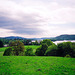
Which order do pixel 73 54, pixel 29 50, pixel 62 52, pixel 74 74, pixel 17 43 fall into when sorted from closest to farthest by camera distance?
pixel 74 74 → pixel 73 54 → pixel 62 52 → pixel 29 50 → pixel 17 43

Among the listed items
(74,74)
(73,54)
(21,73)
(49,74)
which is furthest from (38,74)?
(73,54)

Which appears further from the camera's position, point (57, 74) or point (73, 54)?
point (73, 54)

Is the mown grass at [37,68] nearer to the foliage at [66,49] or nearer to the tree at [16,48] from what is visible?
the foliage at [66,49]

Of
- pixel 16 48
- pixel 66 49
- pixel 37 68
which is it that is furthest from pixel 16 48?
pixel 37 68

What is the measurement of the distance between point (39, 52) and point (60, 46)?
14.3 m

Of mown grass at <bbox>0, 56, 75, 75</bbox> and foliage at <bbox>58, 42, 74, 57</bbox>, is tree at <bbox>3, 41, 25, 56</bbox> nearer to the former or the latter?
foliage at <bbox>58, 42, 74, 57</bbox>

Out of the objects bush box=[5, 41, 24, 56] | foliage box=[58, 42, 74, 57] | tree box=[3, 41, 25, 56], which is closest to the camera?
foliage box=[58, 42, 74, 57]

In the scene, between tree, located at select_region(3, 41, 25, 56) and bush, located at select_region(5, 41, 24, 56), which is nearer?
bush, located at select_region(5, 41, 24, 56)

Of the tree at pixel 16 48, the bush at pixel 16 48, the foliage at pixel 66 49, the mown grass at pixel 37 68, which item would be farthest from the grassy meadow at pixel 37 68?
the tree at pixel 16 48

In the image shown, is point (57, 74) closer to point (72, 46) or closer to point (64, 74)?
point (64, 74)

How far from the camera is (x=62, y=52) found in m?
34.6

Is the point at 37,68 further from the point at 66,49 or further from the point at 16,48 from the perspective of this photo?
the point at 16,48

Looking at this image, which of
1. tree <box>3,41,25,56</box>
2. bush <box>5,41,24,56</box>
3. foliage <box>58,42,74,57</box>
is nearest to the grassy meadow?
foliage <box>58,42,74,57</box>

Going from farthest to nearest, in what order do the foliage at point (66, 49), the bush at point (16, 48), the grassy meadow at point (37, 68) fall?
the bush at point (16, 48)
the foliage at point (66, 49)
the grassy meadow at point (37, 68)
